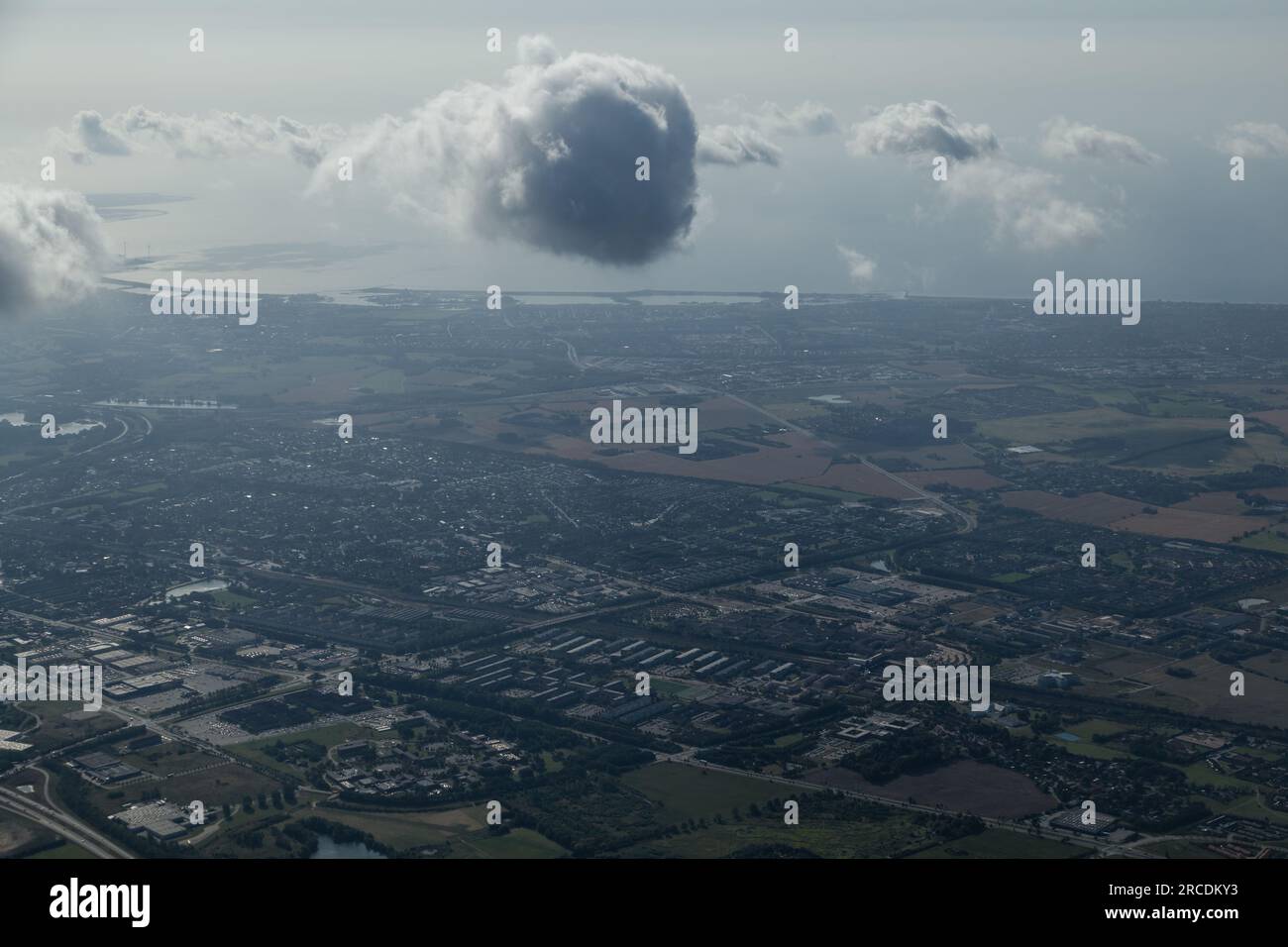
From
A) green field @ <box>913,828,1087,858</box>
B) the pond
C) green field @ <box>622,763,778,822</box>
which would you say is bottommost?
the pond

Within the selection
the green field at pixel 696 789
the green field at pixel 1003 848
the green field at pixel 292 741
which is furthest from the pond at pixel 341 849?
the green field at pixel 1003 848

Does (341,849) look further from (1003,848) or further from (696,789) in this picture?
(1003,848)

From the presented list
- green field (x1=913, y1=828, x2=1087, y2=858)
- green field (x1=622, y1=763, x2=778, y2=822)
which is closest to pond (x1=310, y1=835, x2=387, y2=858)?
green field (x1=622, y1=763, x2=778, y2=822)

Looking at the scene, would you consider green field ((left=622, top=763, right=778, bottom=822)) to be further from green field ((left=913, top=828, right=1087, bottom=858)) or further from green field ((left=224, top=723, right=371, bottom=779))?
green field ((left=224, top=723, right=371, bottom=779))

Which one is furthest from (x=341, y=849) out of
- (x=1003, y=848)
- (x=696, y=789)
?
(x=1003, y=848)

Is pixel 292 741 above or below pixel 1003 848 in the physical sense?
above

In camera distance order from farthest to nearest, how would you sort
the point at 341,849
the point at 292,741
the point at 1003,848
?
the point at 292,741, the point at 341,849, the point at 1003,848

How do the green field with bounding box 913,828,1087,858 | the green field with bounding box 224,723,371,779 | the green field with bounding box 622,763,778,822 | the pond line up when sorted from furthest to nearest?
the green field with bounding box 224,723,371,779 → the green field with bounding box 622,763,778,822 → the pond → the green field with bounding box 913,828,1087,858

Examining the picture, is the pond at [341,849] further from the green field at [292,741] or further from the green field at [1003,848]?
the green field at [1003,848]

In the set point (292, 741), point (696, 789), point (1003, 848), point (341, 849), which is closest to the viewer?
point (1003, 848)

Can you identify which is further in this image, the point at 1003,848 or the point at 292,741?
the point at 292,741
